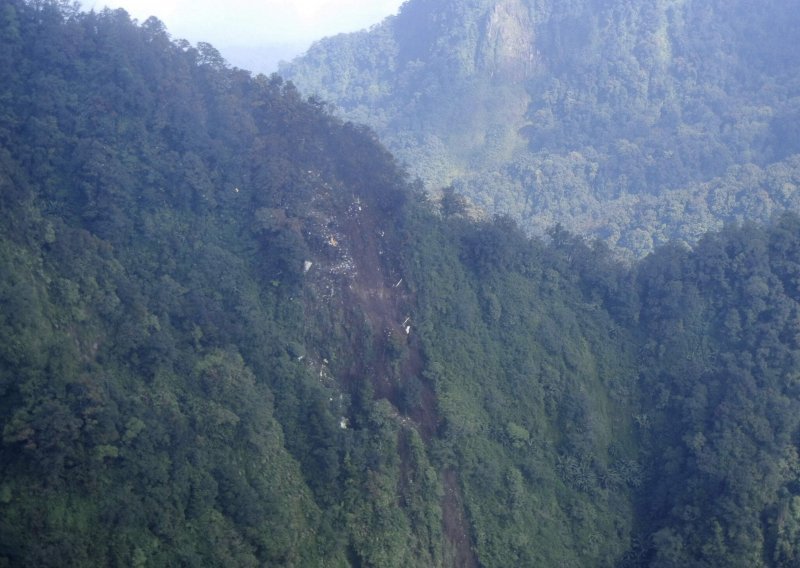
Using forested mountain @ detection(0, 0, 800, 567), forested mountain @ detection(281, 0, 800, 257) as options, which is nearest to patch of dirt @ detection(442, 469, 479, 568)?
forested mountain @ detection(0, 0, 800, 567)

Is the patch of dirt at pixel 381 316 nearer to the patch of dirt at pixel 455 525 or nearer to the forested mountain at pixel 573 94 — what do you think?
the patch of dirt at pixel 455 525

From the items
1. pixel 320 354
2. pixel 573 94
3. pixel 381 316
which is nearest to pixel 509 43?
pixel 573 94

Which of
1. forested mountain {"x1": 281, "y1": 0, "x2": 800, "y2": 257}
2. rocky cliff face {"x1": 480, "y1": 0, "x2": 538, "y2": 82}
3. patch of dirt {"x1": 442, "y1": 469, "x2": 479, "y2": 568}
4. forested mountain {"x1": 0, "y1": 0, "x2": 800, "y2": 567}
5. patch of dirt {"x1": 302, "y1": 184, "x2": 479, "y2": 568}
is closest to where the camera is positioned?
forested mountain {"x1": 0, "y1": 0, "x2": 800, "y2": 567}

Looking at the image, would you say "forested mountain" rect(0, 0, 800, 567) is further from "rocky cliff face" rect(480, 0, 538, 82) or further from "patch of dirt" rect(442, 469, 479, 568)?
"rocky cliff face" rect(480, 0, 538, 82)

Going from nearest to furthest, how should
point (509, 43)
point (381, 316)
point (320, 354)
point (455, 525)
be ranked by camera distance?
point (455, 525), point (320, 354), point (381, 316), point (509, 43)

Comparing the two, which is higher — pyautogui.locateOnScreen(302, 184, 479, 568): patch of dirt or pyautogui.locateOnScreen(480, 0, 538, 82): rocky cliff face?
pyautogui.locateOnScreen(480, 0, 538, 82): rocky cliff face

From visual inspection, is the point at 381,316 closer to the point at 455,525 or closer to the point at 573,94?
the point at 455,525
